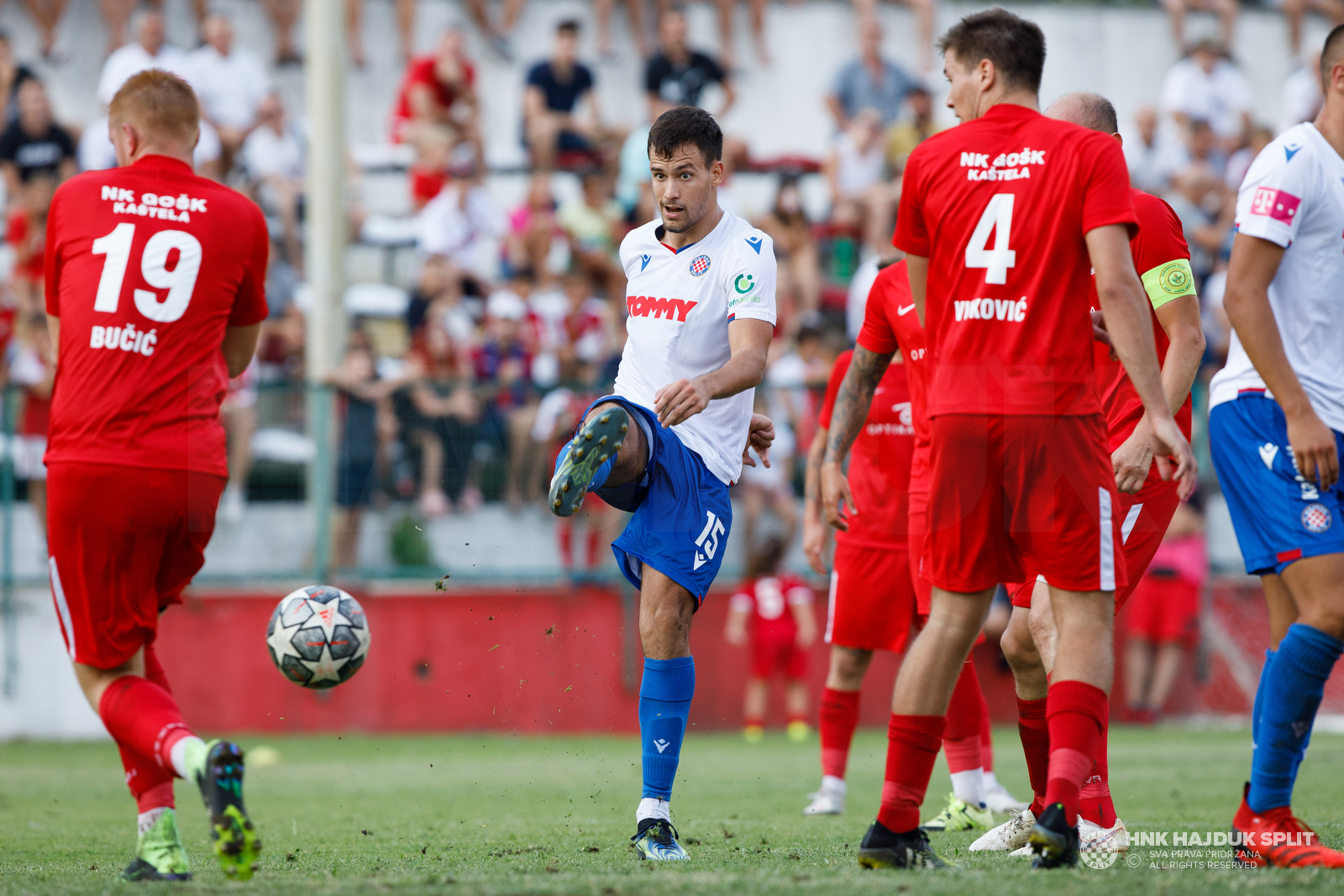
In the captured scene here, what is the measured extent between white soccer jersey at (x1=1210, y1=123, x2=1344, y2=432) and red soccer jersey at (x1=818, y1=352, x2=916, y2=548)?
2907 mm

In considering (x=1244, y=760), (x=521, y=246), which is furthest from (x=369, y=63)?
(x=1244, y=760)

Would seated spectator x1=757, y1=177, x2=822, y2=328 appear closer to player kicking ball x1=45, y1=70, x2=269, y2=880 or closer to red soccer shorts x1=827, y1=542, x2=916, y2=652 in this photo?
red soccer shorts x1=827, y1=542, x2=916, y2=652

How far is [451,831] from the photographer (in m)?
6.84

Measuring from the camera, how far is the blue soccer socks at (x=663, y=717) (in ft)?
18.5

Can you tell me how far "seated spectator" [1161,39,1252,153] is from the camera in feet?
64.1

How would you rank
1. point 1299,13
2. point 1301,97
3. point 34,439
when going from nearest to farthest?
point 34,439 < point 1301,97 < point 1299,13

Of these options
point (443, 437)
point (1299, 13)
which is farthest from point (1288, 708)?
point (1299, 13)

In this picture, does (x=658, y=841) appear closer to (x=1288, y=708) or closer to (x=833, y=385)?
(x=1288, y=708)

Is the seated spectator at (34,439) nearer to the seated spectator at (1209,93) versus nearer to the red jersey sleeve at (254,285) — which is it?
the red jersey sleeve at (254,285)

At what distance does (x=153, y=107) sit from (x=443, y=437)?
26.1 feet

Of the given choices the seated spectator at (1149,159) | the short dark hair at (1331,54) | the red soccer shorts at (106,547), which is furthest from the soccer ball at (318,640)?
the seated spectator at (1149,159)

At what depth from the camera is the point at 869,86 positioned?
1889 cm

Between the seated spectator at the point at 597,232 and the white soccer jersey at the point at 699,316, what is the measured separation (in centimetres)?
953

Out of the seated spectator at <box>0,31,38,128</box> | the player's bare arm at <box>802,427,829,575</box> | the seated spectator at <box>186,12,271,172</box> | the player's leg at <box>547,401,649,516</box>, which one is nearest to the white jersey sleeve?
the player's leg at <box>547,401,649,516</box>
